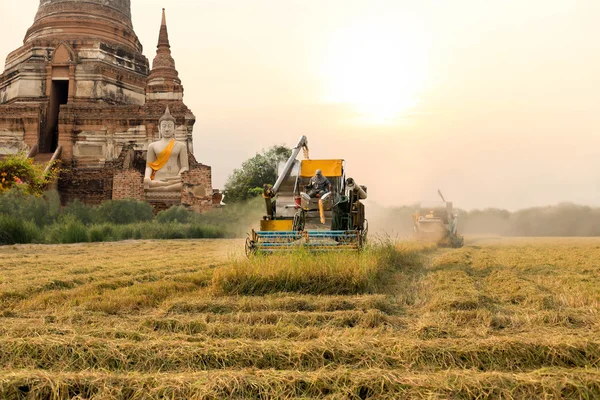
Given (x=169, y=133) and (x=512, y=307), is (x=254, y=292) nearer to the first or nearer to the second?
(x=512, y=307)

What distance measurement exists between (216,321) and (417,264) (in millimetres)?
6182

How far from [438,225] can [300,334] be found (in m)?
15.9

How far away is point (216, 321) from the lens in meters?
4.60

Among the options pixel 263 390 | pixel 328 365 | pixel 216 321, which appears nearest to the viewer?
pixel 263 390

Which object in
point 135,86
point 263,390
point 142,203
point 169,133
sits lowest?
point 263,390

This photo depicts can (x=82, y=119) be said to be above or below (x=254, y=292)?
above

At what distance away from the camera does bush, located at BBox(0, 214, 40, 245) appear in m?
14.1

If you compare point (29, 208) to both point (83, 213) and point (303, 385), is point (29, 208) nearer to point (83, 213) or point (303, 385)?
point (83, 213)

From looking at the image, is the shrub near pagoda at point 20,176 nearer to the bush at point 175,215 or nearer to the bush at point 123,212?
the bush at point 123,212

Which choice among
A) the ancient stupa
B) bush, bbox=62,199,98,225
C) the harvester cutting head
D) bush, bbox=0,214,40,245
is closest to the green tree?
the ancient stupa

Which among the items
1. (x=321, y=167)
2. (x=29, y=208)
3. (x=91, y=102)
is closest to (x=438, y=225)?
(x=321, y=167)

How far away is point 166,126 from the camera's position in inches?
969

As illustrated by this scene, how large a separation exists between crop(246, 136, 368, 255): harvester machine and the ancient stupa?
14.4 m

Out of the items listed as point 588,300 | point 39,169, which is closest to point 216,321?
point 588,300
